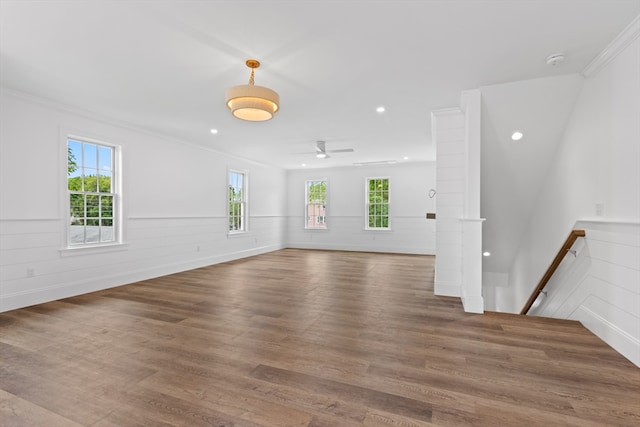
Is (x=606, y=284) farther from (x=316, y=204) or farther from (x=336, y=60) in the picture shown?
(x=316, y=204)

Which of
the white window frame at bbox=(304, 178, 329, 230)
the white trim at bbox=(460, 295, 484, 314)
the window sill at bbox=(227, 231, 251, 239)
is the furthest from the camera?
the white window frame at bbox=(304, 178, 329, 230)

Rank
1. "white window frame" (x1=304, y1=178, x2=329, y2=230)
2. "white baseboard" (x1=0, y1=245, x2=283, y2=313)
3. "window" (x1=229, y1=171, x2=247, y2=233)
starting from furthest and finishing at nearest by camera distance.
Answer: "white window frame" (x1=304, y1=178, x2=329, y2=230) → "window" (x1=229, y1=171, x2=247, y2=233) → "white baseboard" (x1=0, y1=245, x2=283, y2=313)

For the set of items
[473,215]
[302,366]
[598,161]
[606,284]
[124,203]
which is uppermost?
[598,161]

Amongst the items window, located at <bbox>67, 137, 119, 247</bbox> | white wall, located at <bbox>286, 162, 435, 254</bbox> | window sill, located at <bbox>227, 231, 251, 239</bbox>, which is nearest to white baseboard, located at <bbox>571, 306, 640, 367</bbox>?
white wall, located at <bbox>286, 162, 435, 254</bbox>

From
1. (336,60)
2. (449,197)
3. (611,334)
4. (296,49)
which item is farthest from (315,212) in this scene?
(611,334)

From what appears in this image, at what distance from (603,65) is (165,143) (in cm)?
634

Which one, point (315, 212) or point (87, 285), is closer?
point (87, 285)

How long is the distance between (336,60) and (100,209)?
435 cm

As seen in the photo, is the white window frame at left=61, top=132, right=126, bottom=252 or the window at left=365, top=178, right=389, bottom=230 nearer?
the white window frame at left=61, top=132, right=126, bottom=252

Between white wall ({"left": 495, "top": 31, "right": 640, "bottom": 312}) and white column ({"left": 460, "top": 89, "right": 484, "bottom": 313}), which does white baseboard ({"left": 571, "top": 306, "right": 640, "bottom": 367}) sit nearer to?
white wall ({"left": 495, "top": 31, "right": 640, "bottom": 312})

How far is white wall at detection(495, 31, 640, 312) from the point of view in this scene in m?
2.39

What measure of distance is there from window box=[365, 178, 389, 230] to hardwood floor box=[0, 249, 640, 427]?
5.18 meters

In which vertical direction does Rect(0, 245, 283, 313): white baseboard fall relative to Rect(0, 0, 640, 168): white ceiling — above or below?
below

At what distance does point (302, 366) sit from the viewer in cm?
225
